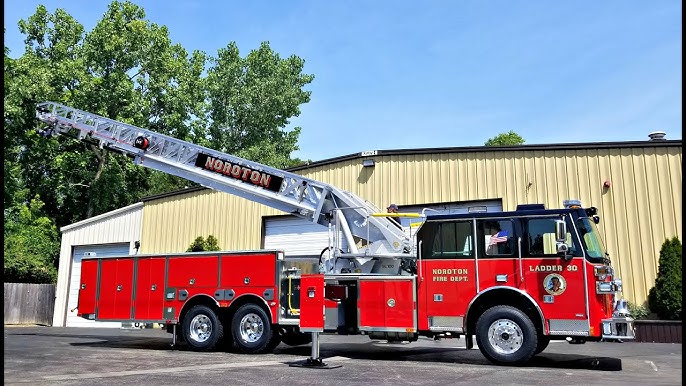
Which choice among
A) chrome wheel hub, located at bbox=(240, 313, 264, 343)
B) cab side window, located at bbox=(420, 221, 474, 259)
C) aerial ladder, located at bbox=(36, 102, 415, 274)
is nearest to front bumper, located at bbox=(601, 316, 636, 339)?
cab side window, located at bbox=(420, 221, 474, 259)

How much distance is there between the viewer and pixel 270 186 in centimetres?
1427

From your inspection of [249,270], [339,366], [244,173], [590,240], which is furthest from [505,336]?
[244,173]

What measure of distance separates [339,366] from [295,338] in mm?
4030

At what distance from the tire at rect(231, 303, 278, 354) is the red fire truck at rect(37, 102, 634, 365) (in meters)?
0.03

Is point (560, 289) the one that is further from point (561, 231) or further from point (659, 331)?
point (659, 331)

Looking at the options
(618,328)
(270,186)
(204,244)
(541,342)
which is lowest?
(541,342)

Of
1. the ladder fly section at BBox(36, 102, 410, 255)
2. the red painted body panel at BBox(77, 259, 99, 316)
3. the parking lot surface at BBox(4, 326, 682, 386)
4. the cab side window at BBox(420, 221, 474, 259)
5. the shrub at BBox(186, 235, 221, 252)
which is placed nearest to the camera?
the parking lot surface at BBox(4, 326, 682, 386)

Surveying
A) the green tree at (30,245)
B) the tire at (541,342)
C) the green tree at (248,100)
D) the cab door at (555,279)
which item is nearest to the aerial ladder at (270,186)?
the cab door at (555,279)

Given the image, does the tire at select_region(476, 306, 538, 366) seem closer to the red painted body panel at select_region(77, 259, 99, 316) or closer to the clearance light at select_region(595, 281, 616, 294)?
the clearance light at select_region(595, 281, 616, 294)

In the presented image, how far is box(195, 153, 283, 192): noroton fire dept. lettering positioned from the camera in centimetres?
1427

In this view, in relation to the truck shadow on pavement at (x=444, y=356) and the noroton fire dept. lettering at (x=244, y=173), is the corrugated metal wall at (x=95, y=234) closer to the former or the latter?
the noroton fire dept. lettering at (x=244, y=173)

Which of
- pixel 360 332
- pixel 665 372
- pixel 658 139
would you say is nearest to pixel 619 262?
pixel 658 139

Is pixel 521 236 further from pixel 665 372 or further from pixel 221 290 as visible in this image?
pixel 221 290

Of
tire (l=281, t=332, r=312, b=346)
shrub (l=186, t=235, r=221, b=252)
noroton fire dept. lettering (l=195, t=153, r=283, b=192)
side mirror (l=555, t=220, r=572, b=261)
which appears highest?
noroton fire dept. lettering (l=195, t=153, r=283, b=192)
